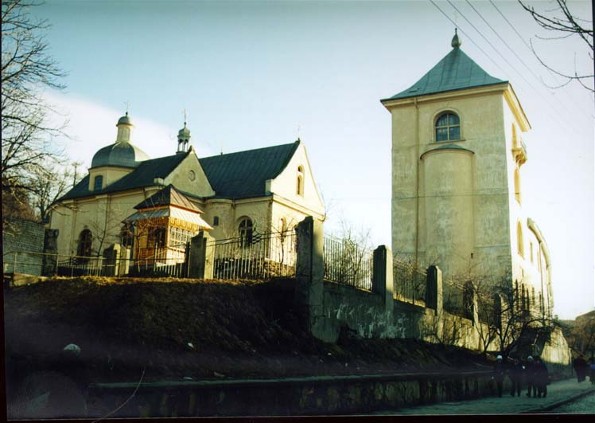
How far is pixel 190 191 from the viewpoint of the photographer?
30344 mm

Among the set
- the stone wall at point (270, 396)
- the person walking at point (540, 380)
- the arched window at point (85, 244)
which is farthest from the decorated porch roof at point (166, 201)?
the stone wall at point (270, 396)

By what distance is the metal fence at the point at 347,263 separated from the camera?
12.7 meters

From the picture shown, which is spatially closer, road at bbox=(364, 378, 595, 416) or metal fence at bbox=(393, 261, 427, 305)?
road at bbox=(364, 378, 595, 416)

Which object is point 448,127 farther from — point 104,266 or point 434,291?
point 104,266

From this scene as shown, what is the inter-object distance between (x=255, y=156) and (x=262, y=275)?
21.5 m

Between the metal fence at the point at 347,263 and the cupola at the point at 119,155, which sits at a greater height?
the cupola at the point at 119,155

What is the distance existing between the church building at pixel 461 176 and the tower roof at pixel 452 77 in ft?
0.16

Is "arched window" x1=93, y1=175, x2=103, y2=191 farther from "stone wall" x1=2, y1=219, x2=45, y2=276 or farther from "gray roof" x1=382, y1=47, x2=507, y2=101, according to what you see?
"gray roof" x1=382, y1=47, x2=507, y2=101

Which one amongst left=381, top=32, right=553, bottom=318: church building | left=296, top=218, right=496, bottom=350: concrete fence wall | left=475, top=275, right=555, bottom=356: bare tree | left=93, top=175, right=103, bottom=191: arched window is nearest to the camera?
left=296, top=218, right=496, bottom=350: concrete fence wall

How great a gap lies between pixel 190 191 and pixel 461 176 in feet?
41.9

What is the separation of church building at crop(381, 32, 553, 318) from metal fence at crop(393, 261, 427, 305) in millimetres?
10599

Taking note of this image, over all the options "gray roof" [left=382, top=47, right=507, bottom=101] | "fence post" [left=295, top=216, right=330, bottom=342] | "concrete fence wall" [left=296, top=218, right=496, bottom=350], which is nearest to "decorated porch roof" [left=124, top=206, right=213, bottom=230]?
"concrete fence wall" [left=296, top=218, right=496, bottom=350]

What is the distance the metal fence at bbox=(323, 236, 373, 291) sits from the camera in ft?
41.5

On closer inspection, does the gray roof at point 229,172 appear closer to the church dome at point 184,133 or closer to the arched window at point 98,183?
the arched window at point 98,183
